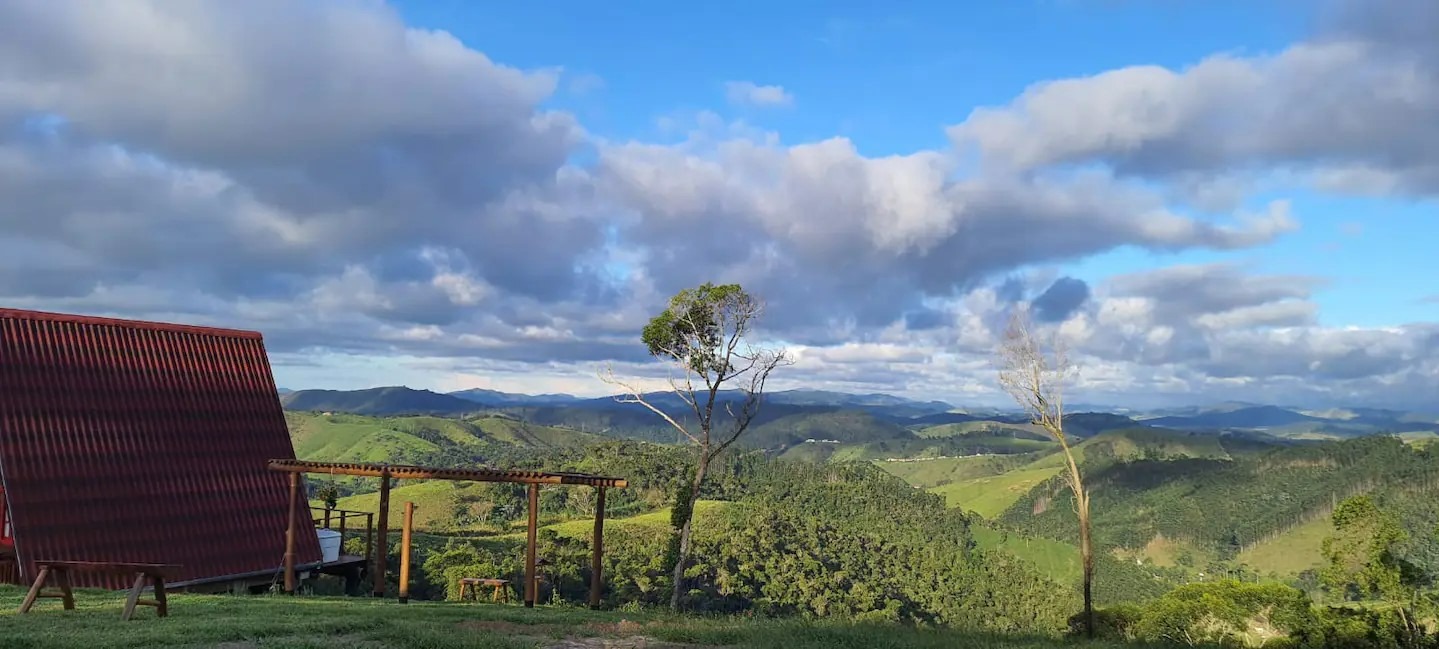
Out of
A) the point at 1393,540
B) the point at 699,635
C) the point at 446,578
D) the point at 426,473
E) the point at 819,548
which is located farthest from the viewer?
the point at 819,548

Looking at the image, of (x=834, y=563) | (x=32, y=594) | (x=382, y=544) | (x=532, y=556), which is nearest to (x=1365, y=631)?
(x=532, y=556)

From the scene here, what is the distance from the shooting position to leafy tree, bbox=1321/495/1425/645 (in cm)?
4500

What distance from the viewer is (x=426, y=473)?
21.0 metres

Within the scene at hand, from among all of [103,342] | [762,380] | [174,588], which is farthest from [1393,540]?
[103,342]

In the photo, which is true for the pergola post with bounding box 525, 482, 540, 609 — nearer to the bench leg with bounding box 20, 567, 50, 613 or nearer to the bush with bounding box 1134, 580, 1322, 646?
the bench leg with bounding box 20, 567, 50, 613

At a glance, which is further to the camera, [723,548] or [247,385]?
[723,548]

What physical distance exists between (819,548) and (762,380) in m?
84.9

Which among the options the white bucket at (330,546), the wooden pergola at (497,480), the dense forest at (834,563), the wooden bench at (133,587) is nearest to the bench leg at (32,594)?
the wooden bench at (133,587)

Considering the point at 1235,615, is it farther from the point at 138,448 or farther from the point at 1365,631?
the point at 138,448

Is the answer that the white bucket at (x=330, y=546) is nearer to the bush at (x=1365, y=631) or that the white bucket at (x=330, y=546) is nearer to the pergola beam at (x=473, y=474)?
→ the pergola beam at (x=473, y=474)

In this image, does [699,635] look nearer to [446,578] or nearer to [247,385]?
[247,385]

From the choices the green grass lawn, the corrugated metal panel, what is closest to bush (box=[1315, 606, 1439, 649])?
the green grass lawn

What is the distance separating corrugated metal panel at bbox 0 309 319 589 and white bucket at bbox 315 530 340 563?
0.65m

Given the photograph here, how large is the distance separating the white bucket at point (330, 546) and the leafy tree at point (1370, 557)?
4878cm
